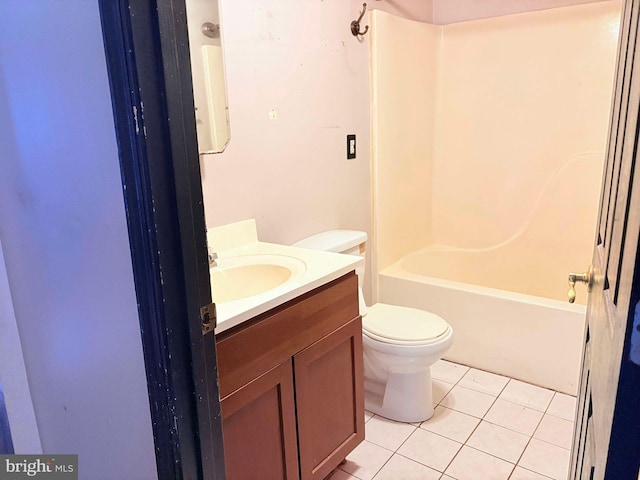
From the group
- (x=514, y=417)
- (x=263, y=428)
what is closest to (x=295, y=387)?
(x=263, y=428)

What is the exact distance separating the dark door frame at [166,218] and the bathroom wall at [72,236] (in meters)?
0.06

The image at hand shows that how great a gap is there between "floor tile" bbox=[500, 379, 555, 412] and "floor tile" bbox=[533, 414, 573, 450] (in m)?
0.08

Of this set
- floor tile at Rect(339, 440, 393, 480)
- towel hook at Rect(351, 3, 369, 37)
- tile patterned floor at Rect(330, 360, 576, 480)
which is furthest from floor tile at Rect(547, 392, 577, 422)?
towel hook at Rect(351, 3, 369, 37)

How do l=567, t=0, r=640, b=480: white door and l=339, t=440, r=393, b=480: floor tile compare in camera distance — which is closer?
l=567, t=0, r=640, b=480: white door

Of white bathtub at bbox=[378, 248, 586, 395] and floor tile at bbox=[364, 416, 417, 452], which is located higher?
white bathtub at bbox=[378, 248, 586, 395]

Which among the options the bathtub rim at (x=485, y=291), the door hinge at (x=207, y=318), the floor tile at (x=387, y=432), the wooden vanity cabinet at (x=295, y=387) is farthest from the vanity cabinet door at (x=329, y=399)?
the bathtub rim at (x=485, y=291)

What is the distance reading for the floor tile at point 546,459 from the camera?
1709 millimetres

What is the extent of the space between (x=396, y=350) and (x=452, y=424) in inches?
18.2

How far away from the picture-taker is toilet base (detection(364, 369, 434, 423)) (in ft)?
6.61

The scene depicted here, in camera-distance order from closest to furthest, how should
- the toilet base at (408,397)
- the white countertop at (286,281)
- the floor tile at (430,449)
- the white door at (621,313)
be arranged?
the white door at (621,313)
the white countertop at (286,281)
the floor tile at (430,449)
the toilet base at (408,397)

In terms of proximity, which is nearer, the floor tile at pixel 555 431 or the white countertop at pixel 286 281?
the white countertop at pixel 286 281

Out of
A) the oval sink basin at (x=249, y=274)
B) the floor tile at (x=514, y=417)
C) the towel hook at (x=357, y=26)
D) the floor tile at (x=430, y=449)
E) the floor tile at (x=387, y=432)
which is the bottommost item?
the floor tile at (x=387, y=432)

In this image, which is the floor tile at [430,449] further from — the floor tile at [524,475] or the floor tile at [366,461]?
the floor tile at [524,475]

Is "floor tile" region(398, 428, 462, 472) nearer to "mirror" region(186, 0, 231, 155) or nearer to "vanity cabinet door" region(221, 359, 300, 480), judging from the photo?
"vanity cabinet door" region(221, 359, 300, 480)
